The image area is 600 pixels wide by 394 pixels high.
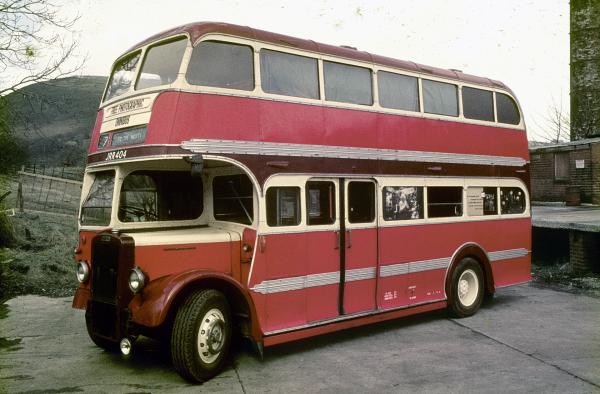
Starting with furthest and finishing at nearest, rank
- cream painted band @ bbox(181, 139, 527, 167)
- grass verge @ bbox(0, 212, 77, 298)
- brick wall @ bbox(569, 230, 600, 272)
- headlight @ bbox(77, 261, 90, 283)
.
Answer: brick wall @ bbox(569, 230, 600, 272)
grass verge @ bbox(0, 212, 77, 298)
headlight @ bbox(77, 261, 90, 283)
cream painted band @ bbox(181, 139, 527, 167)

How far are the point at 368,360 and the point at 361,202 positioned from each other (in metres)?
2.11

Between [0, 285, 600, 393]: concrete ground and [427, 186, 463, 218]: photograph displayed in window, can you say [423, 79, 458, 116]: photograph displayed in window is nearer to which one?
[427, 186, 463, 218]: photograph displayed in window

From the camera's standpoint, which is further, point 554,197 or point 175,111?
point 554,197

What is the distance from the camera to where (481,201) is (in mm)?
9438

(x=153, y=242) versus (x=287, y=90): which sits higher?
(x=287, y=90)

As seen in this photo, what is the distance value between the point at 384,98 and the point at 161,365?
457cm

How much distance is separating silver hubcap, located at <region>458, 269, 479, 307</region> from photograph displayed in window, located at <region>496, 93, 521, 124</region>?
270cm

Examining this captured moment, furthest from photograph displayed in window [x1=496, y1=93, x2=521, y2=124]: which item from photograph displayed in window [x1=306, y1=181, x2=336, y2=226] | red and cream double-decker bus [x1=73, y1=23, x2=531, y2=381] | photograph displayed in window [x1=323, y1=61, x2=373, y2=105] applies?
photograph displayed in window [x1=306, y1=181, x2=336, y2=226]

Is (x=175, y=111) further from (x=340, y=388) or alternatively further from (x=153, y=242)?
(x=340, y=388)

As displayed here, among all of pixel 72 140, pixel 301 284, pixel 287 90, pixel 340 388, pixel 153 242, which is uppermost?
pixel 72 140

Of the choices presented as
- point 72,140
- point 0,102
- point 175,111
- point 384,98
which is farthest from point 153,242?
point 72,140

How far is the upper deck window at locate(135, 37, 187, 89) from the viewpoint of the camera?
626 cm

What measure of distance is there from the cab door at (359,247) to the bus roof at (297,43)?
1724 millimetres

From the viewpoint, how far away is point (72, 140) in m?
65.2
